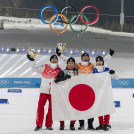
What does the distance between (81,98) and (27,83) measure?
11.9 metres

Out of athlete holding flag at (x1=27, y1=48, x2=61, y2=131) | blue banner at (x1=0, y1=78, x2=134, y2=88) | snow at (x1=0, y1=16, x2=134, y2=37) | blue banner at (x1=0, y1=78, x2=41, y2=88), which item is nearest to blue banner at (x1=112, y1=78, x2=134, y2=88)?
blue banner at (x1=0, y1=78, x2=134, y2=88)

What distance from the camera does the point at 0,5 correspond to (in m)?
32.9

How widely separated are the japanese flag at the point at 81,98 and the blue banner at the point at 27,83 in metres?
11.7

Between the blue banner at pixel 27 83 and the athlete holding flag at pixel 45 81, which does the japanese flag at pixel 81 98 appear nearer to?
the athlete holding flag at pixel 45 81

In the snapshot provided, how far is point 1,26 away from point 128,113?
21794 millimetres

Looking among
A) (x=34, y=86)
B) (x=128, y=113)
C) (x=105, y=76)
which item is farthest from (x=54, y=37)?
(x=105, y=76)

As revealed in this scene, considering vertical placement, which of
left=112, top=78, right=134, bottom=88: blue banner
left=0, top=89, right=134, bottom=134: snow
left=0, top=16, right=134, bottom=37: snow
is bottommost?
left=0, top=89, right=134, bottom=134: snow

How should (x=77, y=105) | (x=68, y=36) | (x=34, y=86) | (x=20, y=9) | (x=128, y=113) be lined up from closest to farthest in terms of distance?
1. (x=77, y=105)
2. (x=128, y=113)
3. (x=34, y=86)
4. (x=68, y=36)
5. (x=20, y=9)

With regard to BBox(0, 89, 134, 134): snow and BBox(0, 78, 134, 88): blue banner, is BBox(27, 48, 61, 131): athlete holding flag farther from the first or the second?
BBox(0, 78, 134, 88): blue banner

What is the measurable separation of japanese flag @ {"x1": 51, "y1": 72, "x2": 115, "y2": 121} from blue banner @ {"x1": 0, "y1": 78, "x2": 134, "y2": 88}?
38.2 ft

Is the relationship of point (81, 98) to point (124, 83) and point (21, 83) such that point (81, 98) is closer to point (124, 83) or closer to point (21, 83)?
point (21, 83)

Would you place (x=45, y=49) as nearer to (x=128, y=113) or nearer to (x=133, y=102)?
(x=133, y=102)

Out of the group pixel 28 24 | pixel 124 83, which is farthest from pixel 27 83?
pixel 28 24

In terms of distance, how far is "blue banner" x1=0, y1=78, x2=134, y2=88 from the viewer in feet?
64.2
